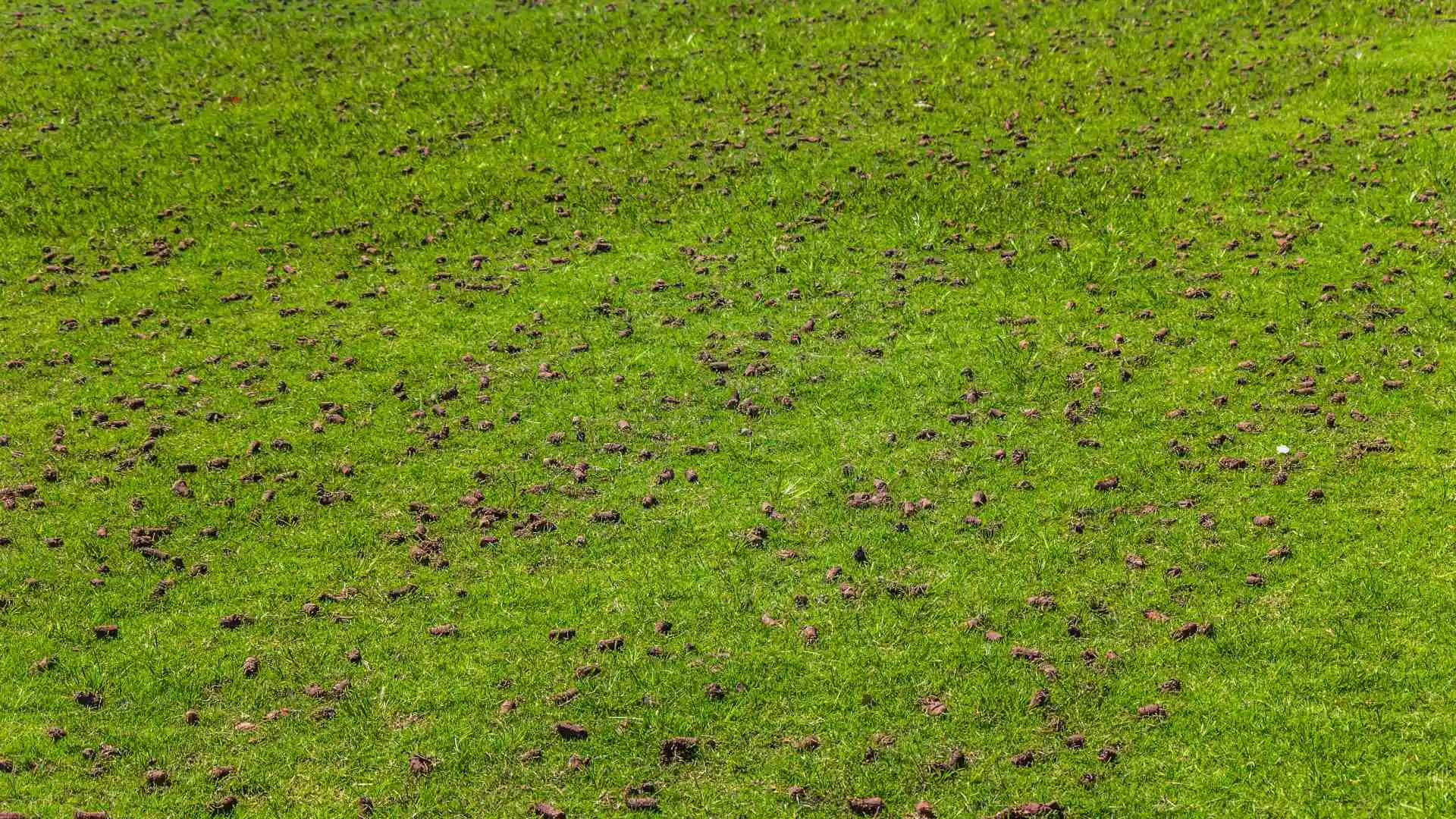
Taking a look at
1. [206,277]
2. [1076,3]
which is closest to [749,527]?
[206,277]

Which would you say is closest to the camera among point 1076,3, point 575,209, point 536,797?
point 536,797

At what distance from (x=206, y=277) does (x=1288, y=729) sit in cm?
1493

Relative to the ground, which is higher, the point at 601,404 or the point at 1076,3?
the point at 1076,3

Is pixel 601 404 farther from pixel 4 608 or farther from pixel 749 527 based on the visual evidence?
pixel 4 608

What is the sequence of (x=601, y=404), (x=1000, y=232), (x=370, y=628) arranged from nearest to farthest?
(x=370, y=628)
(x=601, y=404)
(x=1000, y=232)

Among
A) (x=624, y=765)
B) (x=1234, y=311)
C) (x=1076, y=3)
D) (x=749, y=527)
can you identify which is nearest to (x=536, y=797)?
(x=624, y=765)

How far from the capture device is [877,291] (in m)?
16.1

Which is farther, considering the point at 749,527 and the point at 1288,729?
the point at 749,527

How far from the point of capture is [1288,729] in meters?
9.05

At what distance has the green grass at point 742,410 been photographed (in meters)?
9.33

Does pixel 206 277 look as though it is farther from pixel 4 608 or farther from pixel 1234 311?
pixel 1234 311

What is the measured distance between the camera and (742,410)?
13.6 m

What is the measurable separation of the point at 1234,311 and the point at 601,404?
26.2 feet

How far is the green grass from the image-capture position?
367 inches
